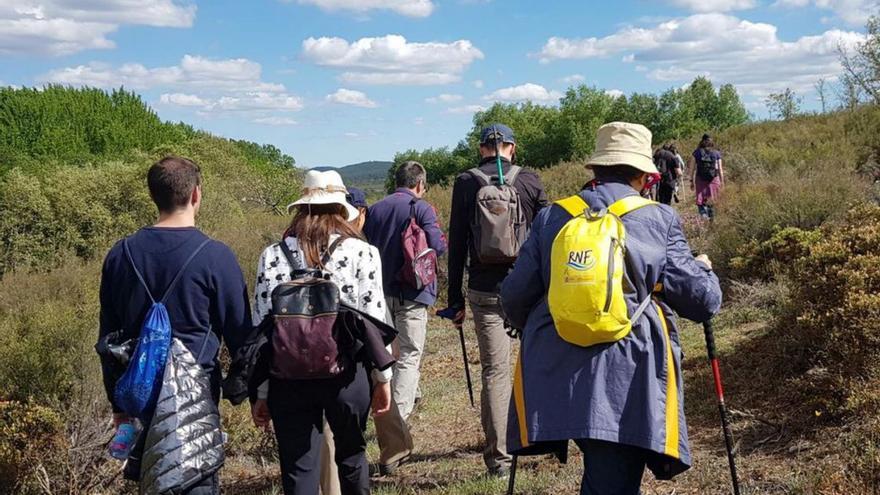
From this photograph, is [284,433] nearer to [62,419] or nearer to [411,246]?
[411,246]

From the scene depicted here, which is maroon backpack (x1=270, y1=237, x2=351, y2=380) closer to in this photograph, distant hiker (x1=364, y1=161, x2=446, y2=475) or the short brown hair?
the short brown hair

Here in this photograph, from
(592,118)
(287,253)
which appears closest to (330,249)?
(287,253)

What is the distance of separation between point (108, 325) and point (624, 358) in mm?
2137

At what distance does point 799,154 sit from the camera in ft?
65.9

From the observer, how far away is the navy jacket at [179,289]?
3.26 meters

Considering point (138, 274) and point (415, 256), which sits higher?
point (138, 274)

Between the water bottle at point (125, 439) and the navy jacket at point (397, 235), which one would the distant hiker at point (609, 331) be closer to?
the water bottle at point (125, 439)

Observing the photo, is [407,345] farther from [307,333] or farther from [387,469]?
[307,333]

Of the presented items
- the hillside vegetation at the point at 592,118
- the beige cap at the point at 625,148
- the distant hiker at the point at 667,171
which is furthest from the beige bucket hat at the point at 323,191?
the hillside vegetation at the point at 592,118

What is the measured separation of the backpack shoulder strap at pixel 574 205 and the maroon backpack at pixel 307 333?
1.05 metres

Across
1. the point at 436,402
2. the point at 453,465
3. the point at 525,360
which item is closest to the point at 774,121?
the point at 436,402

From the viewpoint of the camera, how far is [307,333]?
3.34 meters

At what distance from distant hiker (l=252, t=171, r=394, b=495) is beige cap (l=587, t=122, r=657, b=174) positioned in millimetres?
1167

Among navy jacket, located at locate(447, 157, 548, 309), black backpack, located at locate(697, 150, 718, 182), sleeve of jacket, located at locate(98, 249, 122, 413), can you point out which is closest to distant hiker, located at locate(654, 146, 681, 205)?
black backpack, located at locate(697, 150, 718, 182)
